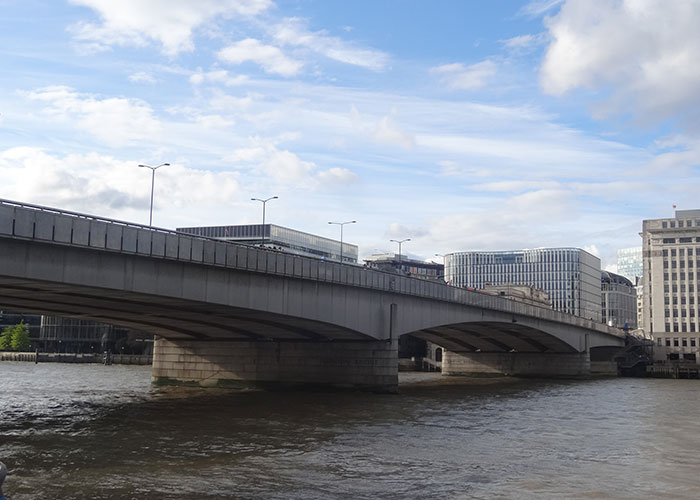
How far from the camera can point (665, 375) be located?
107 meters

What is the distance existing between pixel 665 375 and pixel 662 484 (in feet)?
300

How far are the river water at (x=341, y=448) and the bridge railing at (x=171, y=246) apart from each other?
836cm

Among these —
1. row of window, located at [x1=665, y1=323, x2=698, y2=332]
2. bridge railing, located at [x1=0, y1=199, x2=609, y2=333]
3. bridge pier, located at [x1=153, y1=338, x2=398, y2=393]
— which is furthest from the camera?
row of window, located at [x1=665, y1=323, x2=698, y2=332]

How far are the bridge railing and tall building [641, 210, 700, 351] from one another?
9351 cm

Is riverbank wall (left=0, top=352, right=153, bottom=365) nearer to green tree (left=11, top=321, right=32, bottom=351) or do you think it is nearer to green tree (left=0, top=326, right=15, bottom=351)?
green tree (left=11, top=321, right=32, bottom=351)

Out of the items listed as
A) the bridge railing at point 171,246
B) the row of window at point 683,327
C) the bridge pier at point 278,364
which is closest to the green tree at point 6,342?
the bridge pier at point 278,364

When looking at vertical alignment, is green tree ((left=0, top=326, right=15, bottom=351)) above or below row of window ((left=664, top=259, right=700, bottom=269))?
below

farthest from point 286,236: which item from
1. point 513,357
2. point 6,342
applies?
point 513,357

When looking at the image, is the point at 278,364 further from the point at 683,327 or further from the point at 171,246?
the point at 683,327

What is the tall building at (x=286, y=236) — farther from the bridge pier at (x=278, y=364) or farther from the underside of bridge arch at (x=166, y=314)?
the underside of bridge arch at (x=166, y=314)

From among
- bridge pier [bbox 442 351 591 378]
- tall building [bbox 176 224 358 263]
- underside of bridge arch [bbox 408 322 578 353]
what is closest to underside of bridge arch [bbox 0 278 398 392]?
underside of bridge arch [bbox 408 322 578 353]

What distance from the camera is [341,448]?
29.8 metres

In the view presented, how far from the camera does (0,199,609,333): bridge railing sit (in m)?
32.1

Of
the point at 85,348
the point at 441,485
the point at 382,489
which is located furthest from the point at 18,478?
the point at 85,348
